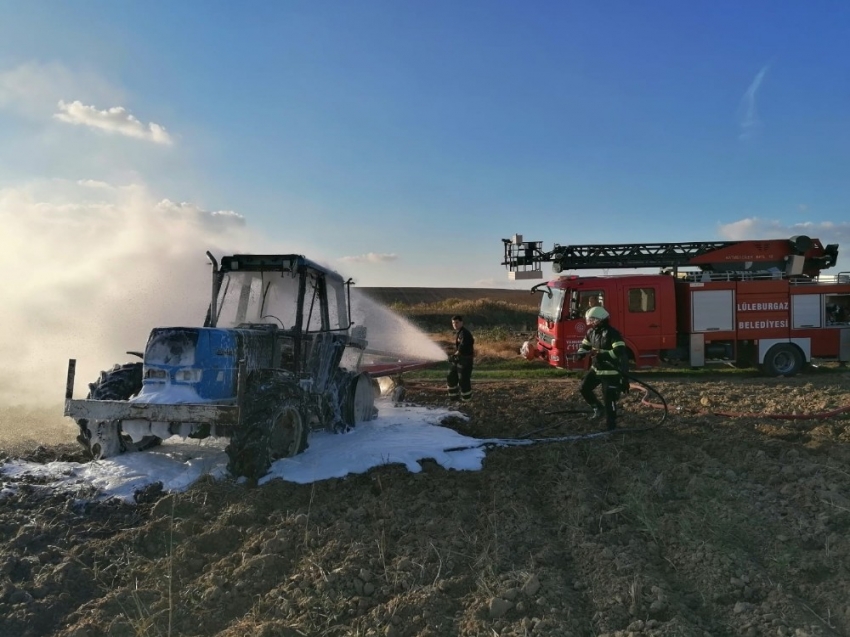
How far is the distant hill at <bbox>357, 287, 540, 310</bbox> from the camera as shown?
166 ft

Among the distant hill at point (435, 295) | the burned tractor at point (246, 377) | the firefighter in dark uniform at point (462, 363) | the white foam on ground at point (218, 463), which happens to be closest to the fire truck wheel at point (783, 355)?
the firefighter in dark uniform at point (462, 363)

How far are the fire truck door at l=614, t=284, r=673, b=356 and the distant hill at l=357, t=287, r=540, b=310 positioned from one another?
30.2 m

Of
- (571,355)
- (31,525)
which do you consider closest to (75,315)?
(31,525)

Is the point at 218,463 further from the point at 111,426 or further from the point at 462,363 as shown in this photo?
the point at 462,363

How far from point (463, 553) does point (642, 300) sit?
13932 millimetres

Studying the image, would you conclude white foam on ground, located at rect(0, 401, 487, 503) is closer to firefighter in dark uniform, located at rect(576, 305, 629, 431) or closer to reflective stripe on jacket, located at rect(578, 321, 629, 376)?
firefighter in dark uniform, located at rect(576, 305, 629, 431)

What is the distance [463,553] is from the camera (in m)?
4.83

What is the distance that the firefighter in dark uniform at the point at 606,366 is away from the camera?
30.1ft

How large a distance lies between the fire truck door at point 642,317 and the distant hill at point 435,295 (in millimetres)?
30151

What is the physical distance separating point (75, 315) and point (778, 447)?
13146mm

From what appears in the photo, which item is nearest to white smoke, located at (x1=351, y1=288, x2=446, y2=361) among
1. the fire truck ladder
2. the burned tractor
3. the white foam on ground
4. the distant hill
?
the fire truck ladder

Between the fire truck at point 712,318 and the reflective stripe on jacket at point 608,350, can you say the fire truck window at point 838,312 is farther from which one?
the reflective stripe on jacket at point 608,350

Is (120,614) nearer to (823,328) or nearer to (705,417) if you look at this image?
(705,417)

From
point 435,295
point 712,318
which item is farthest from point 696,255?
point 435,295
